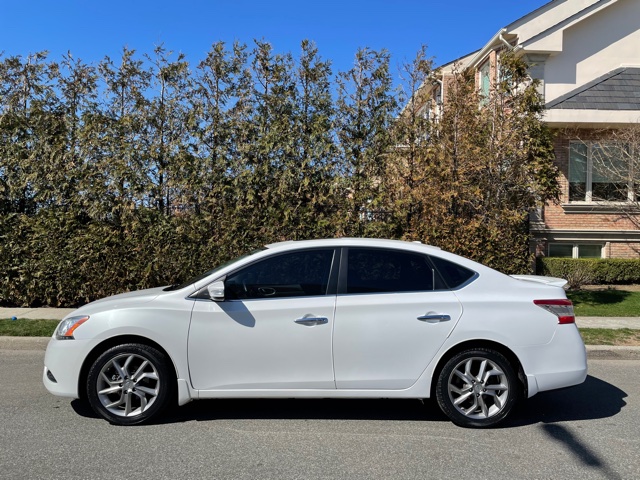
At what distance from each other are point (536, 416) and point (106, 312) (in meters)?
3.97

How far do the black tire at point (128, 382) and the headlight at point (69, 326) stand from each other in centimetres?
33

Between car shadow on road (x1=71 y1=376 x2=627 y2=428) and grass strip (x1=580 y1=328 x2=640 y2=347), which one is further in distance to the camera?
grass strip (x1=580 y1=328 x2=640 y2=347)

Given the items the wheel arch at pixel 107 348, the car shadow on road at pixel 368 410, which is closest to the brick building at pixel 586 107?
the car shadow on road at pixel 368 410

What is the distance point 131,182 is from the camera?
32.9ft

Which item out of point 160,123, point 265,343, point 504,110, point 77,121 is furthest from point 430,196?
point 77,121

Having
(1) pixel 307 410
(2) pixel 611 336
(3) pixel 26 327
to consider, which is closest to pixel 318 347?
(1) pixel 307 410

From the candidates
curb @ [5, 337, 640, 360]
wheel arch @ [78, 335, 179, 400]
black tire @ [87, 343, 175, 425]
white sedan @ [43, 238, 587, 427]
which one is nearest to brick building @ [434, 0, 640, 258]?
curb @ [5, 337, 640, 360]

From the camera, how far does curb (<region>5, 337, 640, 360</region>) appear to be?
760cm

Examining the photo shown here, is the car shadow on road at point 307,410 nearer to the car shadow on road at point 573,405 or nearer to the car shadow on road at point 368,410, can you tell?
the car shadow on road at point 368,410

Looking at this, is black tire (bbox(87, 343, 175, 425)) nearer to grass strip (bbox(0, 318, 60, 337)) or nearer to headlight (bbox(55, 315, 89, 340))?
headlight (bbox(55, 315, 89, 340))

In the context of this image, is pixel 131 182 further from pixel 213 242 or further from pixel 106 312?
pixel 106 312

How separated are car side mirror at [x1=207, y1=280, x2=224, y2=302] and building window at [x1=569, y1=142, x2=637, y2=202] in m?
13.2

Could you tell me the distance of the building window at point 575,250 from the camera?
1576cm

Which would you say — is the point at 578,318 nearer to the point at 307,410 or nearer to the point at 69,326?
the point at 307,410
